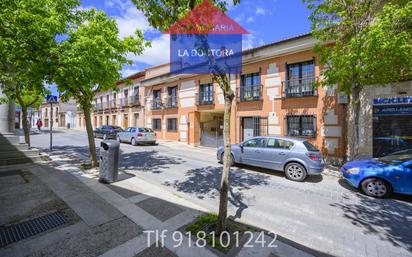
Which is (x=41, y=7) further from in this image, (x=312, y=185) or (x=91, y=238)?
(x=312, y=185)

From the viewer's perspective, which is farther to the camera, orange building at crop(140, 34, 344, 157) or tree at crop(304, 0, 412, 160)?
orange building at crop(140, 34, 344, 157)

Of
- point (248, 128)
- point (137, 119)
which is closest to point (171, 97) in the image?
point (137, 119)

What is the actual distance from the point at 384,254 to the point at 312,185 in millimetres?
3353

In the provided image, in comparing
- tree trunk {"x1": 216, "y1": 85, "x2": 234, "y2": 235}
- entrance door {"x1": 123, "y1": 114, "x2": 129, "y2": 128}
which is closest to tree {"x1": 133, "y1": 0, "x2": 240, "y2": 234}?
tree trunk {"x1": 216, "y1": 85, "x2": 234, "y2": 235}

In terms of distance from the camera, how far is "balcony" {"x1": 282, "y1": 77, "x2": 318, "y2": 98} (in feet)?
32.6

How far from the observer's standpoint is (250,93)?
12.3m

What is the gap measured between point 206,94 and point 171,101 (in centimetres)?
421

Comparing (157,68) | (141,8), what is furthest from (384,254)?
(157,68)

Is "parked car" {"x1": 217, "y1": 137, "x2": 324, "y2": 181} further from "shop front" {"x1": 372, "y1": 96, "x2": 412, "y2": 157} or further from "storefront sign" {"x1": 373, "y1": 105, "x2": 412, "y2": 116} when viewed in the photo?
"storefront sign" {"x1": 373, "y1": 105, "x2": 412, "y2": 116}

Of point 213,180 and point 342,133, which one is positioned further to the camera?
point 342,133

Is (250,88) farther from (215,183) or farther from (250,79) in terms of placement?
(215,183)

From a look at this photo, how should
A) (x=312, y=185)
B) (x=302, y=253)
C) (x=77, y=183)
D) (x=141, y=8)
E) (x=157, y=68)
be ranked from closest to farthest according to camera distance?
(x=302, y=253) < (x=141, y=8) < (x=77, y=183) < (x=312, y=185) < (x=157, y=68)

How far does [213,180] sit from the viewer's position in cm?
648

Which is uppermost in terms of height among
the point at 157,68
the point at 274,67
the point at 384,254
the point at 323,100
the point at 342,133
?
the point at 157,68
